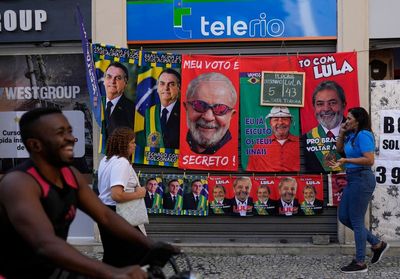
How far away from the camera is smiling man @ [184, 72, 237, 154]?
702 centimetres

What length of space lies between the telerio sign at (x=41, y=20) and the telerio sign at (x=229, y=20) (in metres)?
0.79

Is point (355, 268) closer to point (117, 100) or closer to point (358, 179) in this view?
point (358, 179)

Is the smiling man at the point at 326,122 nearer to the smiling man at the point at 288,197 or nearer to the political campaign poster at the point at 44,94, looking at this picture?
the smiling man at the point at 288,197

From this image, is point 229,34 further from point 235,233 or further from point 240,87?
point 235,233

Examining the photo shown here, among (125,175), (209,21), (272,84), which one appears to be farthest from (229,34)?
(125,175)

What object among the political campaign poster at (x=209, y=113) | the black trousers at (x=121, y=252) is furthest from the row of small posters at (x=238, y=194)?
the black trousers at (x=121, y=252)

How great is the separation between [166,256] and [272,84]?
4.79 m

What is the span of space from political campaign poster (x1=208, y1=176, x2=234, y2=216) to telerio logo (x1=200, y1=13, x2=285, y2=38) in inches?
75.5

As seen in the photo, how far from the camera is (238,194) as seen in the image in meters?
7.07

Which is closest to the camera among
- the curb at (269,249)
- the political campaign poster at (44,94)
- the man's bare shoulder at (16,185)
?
the man's bare shoulder at (16,185)

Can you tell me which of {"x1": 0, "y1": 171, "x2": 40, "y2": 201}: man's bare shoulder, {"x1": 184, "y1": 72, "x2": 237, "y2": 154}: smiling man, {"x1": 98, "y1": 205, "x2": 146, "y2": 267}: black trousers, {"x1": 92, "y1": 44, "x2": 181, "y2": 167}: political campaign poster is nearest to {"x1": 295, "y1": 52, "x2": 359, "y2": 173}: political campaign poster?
{"x1": 184, "y1": 72, "x2": 237, "y2": 154}: smiling man

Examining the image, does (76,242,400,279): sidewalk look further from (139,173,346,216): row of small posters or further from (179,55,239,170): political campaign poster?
(179,55,239,170): political campaign poster

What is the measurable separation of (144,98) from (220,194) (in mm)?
1626

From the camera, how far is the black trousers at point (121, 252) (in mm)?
2773
